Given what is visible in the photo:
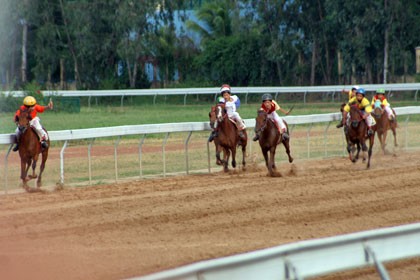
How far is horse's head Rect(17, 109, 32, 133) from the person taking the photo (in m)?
17.8

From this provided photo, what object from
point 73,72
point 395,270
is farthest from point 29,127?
point 73,72

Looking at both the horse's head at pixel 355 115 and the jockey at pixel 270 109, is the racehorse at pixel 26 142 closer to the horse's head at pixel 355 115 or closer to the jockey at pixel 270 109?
→ the jockey at pixel 270 109

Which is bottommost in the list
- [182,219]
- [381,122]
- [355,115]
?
[182,219]

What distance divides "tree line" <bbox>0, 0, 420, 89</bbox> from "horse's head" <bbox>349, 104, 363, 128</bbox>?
89.6 ft

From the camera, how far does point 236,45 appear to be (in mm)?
56219

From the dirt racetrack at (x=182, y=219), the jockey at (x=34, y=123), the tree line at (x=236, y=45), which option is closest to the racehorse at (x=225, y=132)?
the dirt racetrack at (x=182, y=219)

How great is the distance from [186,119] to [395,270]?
89.1 ft

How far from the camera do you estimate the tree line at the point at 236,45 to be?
5034cm

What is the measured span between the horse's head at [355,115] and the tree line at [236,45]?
2730 cm

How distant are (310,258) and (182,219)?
661 cm

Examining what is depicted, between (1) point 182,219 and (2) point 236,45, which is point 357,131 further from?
(2) point 236,45

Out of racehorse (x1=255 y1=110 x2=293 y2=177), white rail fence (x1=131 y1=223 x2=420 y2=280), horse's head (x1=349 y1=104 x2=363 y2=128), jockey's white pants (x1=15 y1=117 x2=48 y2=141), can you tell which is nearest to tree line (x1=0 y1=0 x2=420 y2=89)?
horse's head (x1=349 y1=104 x2=363 y2=128)

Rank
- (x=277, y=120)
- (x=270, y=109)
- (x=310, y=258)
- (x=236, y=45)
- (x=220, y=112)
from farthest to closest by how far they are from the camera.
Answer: (x=236, y=45) → (x=220, y=112) → (x=277, y=120) → (x=270, y=109) → (x=310, y=258)

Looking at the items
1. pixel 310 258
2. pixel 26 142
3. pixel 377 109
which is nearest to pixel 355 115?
pixel 377 109
